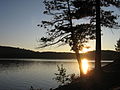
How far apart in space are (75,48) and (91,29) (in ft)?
11.1

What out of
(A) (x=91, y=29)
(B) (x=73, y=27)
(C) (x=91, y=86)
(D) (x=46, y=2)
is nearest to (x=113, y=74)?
(C) (x=91, y=86)

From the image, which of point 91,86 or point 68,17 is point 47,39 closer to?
point 68,17

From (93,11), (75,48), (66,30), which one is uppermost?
(93,11)

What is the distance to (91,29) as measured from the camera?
2948cm

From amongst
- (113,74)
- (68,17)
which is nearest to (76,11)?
(68,17)

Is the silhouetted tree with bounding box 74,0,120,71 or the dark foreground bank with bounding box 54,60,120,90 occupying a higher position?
the silhouetted tree with bounding box 74,0,120,71

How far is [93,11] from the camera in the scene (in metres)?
28.3

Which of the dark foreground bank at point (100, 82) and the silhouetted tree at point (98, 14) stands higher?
the silhouetted tree at point (98, 14)

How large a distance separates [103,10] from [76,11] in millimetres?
3124

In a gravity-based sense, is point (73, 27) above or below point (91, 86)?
above

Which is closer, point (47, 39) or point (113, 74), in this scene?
point (113, 74)

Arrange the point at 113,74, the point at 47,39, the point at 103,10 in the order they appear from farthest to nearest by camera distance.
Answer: the point at 47,39 < the point at 103,10 < the point at 113,74

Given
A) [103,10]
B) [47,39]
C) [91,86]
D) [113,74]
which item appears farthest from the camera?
[47,39]

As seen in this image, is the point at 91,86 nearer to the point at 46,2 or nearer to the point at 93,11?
the point at 93,11
